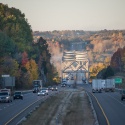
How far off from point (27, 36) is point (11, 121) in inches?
4410

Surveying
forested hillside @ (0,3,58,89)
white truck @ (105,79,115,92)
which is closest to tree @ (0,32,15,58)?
forested hillside @ (0,3,58,89)

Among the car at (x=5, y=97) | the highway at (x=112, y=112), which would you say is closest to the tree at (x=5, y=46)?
the car at (x=5, y=97)

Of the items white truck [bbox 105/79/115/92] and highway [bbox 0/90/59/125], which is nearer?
highway [bbox 0/90/59/125]

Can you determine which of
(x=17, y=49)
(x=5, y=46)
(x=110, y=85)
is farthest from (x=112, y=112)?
(x=17, y=49)

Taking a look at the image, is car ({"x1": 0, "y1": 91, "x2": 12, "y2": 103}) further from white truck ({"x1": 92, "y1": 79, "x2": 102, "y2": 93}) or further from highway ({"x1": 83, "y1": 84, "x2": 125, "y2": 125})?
white truck ({"x1": 92, "y1": 79, "x2": 102, "y2": 93})

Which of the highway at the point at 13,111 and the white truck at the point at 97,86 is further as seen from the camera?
the white truck at the point at 97,86

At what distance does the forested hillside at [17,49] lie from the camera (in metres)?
103

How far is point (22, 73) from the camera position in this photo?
384 ft

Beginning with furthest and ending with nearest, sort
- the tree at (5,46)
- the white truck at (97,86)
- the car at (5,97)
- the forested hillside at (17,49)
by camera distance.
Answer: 1. the white truck at (97,86)
2. the forested hillside at (17,49)
3. the tree at (5,46)
4. the car at (5,97)

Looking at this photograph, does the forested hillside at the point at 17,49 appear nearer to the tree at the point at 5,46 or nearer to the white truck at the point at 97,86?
the tree at the point at 5,46

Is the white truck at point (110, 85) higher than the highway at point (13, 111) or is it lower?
higher

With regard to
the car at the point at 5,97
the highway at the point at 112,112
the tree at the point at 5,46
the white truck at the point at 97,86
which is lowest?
the highway at the point at 112,112

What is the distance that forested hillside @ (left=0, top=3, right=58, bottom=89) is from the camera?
103 metres

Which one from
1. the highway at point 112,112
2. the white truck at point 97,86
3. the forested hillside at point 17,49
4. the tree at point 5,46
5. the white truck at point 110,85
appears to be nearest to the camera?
the highway at point 112,112
